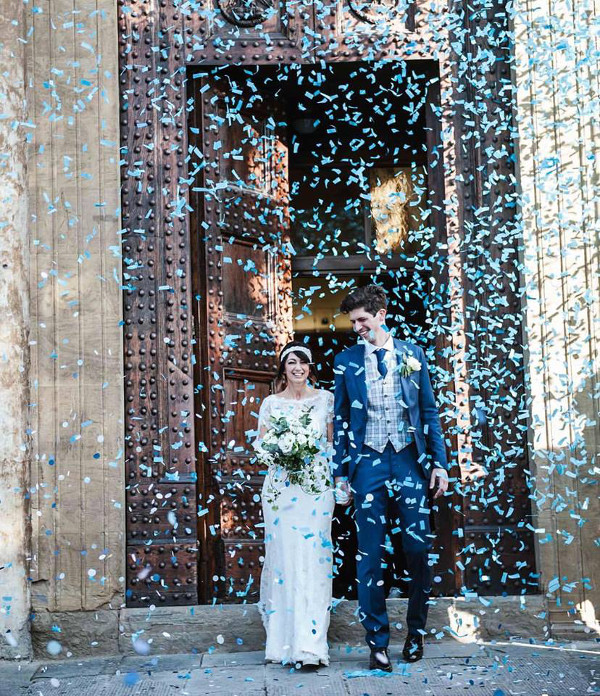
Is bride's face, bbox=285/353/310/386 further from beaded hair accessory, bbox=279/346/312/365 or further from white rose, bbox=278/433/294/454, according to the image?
white rose, bbox=278/433/294/454

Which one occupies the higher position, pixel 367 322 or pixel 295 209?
pixel 295 209

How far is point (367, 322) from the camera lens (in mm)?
5738

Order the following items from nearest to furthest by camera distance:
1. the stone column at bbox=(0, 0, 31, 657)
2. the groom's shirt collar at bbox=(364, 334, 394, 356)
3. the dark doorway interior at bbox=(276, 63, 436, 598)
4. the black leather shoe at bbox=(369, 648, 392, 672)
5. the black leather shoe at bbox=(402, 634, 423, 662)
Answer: the black leather shoe at bbox=(369, 648, 392, 672) → the black leather shoe at bbox=(402, 634, 423, 662) → the groom's shirt collar at bbox=(364, 334, 394, 356) → the stone column at bbox=(0, 0, 31, 657) → the dark doorway interior at bbox=(276, 63, 436, 598)

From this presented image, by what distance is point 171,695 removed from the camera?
520cm

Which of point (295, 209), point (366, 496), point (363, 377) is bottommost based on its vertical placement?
point (366, 496)

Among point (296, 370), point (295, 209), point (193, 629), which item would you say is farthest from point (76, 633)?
point (295, 209)

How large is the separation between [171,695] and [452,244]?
3082mm

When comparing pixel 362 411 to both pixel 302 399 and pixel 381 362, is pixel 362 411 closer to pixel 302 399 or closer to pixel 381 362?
pixel 381 362

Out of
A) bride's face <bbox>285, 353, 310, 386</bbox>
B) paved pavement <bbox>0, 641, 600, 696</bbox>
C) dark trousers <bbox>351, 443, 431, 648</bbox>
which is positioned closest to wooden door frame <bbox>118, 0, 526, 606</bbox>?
paved pavement <bbox>0, 641, 600, 696</bbox>

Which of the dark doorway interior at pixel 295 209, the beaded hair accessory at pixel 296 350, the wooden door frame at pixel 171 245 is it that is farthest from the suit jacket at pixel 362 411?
the dark doorway interior at pixel 295 209

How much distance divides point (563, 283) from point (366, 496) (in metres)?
1.80

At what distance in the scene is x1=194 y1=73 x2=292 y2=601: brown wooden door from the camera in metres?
6.48

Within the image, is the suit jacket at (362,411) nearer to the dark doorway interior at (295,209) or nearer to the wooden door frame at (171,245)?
the wooden door frame at (171,245)

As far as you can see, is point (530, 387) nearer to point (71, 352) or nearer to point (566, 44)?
point (566, 44)
